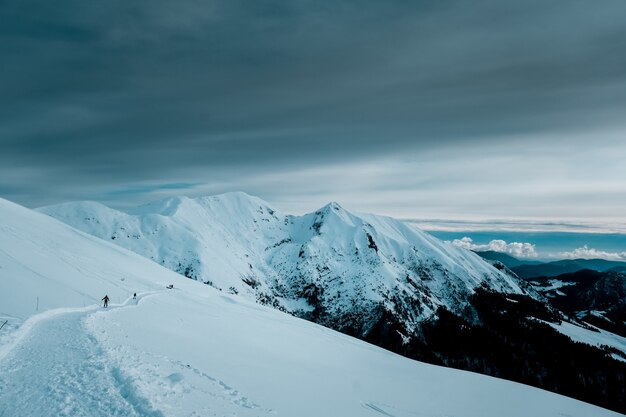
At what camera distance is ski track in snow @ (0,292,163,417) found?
10820 mm

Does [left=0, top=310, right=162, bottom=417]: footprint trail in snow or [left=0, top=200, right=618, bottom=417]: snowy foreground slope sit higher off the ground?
[left=0, top=310, right=162, bottom=417]: footprint trail in snow

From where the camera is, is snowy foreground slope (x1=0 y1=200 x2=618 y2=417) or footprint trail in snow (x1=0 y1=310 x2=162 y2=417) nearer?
footprint trail in snow (x1=0 y1=310 x2=162 y2=417)

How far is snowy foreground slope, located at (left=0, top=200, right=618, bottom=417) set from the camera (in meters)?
12.4

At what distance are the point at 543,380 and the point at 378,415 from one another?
223 metres

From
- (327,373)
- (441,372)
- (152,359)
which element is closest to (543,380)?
(441,372)

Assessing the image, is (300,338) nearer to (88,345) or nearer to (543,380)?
(88,345)

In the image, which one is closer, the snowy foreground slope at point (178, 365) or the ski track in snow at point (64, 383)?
the ski track in snow at point (64, 383)

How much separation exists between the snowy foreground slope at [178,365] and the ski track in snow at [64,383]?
5 centimetres

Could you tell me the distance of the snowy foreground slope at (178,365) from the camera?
40.8ft

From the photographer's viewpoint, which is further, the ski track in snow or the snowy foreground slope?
the snowy foreground slope

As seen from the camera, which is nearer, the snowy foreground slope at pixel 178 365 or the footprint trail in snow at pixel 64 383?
the footprint trail in snow at pixel 64 383

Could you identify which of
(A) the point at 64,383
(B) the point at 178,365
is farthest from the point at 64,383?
(B) the point at 178,365

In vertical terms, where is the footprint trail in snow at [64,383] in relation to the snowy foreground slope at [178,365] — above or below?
above

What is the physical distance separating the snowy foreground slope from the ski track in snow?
0.05 m
